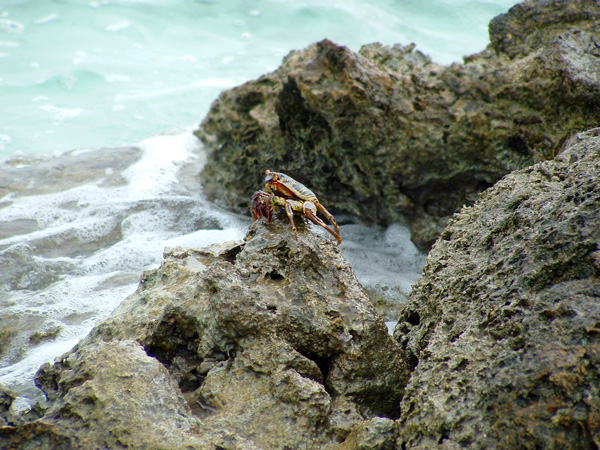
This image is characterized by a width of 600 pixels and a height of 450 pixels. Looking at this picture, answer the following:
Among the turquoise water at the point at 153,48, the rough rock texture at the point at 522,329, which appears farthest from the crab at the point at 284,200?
the turquoise water at the point at 153,48

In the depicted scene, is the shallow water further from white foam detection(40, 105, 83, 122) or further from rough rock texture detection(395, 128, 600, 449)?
white foam detection(40, 105, 83, 122)

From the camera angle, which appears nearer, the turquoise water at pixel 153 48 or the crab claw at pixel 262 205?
the crab claw at pixel 262 205

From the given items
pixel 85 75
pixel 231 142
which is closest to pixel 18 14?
pixel 85 75

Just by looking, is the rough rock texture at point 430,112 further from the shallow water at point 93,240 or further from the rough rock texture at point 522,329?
the rough rock texture at point 522,329

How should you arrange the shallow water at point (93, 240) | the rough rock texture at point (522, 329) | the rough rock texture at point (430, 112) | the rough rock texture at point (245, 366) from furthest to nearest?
the rough rock texture at point (430, 112) → the shallow water at point (93, 240) → the rough rock texture at point (245, 366) → the rough rock texture at point (522, 329)

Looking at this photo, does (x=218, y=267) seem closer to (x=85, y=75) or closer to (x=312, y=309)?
(x=312, y=309)

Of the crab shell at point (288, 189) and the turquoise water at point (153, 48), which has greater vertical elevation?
the turquoise water at point (153, 48)

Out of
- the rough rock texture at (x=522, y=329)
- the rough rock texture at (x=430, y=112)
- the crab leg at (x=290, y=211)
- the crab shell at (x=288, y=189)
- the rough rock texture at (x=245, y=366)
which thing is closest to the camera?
the rough rock texture at (x=522, y=329)
